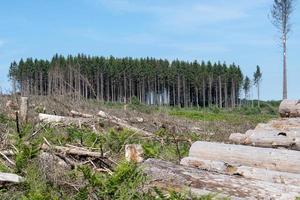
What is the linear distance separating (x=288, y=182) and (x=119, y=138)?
3.52 meters

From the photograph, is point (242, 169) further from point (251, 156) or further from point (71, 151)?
point (71, 151)

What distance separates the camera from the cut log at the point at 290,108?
10.2 meters

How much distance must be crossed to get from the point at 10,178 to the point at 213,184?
7.27 ft

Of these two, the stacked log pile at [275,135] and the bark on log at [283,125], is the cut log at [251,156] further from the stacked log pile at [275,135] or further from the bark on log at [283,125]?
the bark on log at [283,125]

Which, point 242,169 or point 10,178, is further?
point 242,169

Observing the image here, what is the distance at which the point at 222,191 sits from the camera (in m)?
5.26

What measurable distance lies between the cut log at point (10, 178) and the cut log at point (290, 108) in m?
6.38

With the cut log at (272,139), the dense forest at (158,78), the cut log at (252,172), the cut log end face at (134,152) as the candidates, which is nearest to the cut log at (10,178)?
the cut log end face at (134,152)

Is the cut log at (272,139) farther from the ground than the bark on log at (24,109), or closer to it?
closer to it

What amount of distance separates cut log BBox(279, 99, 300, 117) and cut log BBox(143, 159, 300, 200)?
493cm

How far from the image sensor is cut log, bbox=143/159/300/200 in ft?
17.3

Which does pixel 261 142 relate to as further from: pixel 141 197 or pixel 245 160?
pixel 141 197

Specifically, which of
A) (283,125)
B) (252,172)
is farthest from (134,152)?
(283,125)

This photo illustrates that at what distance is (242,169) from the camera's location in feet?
20.3
